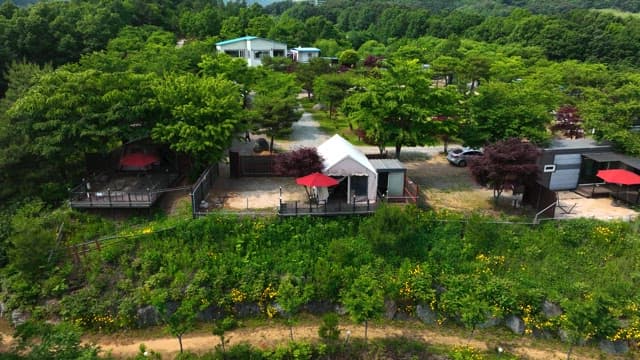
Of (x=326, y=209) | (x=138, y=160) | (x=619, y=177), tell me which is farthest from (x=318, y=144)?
(x=619, y=177)

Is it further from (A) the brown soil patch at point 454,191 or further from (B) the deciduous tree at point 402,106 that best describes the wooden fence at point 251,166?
(A) the brown soil patch at point 454,191

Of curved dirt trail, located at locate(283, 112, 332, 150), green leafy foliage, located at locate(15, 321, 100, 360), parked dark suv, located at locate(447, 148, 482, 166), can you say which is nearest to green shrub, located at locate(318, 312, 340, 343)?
green leafy foliage, located at locate(15, 321, 100, 360)

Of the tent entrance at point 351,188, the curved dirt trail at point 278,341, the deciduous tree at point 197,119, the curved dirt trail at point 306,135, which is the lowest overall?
the curved dirt trail at point 278,341

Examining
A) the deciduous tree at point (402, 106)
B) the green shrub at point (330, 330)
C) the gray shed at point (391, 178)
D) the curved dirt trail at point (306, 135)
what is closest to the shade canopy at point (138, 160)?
the curved dirt trail at point (306, 135)

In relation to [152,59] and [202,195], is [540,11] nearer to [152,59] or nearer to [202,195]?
[152,59]

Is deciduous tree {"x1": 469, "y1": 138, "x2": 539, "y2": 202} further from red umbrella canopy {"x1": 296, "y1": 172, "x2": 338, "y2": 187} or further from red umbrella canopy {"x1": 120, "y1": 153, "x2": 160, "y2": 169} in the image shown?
red umbrella canopy {"x1": 120, "y1": 153, "x2": 160, "y2": 169}

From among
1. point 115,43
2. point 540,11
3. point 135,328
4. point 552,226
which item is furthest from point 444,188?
point 540,11
